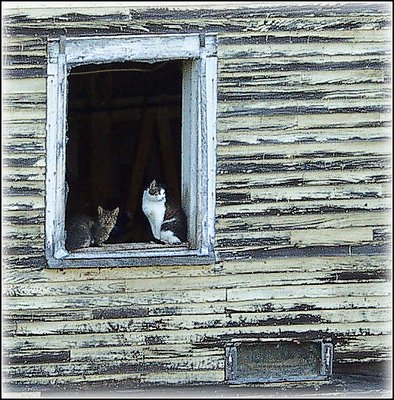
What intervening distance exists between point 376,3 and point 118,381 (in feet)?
10.8

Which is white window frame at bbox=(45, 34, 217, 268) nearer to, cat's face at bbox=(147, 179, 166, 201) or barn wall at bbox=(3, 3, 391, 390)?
barn wall at bbox=(3, 3, 391, 390)

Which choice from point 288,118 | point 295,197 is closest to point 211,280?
point 295,197

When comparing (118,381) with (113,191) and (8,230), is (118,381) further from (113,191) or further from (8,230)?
(113,191)

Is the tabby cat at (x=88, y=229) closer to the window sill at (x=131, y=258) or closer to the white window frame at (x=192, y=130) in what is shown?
the window sill at (x=131, y=258)

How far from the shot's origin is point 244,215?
7.20 m

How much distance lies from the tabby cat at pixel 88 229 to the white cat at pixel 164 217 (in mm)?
350

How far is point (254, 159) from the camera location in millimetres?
7160

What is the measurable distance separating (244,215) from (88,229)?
4.87ft

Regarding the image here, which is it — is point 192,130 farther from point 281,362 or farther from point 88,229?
point 281,362

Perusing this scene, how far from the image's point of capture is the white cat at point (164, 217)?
25.1 feet

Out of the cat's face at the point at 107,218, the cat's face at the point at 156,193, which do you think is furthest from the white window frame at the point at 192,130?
the cat's face at the point at 107,218

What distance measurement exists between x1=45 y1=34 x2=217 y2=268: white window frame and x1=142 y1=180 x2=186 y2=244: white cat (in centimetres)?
35

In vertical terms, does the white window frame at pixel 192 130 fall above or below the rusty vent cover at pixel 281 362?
above

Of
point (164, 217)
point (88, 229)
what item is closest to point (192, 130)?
point (164, 217)
